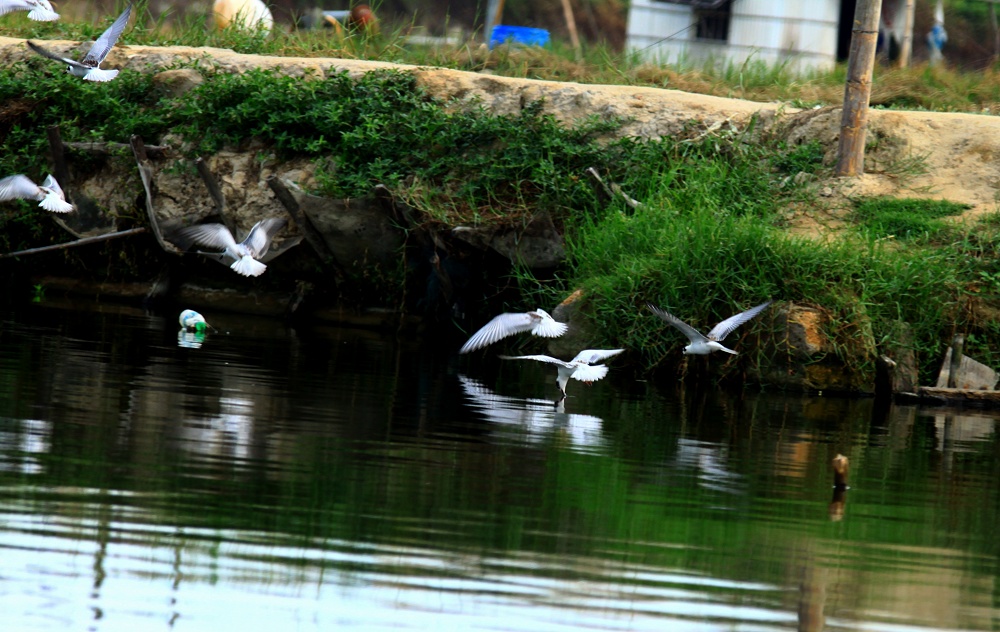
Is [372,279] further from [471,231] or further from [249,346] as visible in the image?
[249,346]

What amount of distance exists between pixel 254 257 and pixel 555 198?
137 inches

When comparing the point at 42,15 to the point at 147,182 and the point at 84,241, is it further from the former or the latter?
the point at 84,241

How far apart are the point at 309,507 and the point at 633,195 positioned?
30.0 ft

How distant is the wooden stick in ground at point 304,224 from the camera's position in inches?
581

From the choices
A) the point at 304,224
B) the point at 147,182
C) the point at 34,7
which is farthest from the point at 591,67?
the point at 34,7

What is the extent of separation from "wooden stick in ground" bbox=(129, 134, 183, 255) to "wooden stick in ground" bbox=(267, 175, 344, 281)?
4.02 feet

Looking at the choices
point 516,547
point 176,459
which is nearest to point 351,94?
point 176,459

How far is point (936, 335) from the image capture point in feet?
40.2

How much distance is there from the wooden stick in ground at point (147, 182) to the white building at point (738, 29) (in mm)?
9995

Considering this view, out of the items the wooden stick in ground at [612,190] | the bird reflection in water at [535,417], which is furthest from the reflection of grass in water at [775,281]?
the bird reflection in water at [535,417]

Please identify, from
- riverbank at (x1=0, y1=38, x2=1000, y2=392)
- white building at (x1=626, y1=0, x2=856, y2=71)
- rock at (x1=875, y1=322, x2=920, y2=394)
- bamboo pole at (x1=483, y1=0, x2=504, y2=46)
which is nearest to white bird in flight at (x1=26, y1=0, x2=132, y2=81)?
riverbank at (x1=0, y1=38, x2=1000, y2=392)

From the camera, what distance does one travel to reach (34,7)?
13.0 metres

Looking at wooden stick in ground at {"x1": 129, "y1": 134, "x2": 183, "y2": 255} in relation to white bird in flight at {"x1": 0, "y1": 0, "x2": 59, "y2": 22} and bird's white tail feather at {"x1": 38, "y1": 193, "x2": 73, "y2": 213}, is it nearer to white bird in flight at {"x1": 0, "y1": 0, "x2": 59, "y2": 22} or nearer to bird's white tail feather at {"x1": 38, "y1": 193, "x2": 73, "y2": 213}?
bird's white tail feather at {"x1": 38, "y1": 193, "x2": 73, "y2": 213}

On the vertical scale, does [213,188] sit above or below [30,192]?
above
